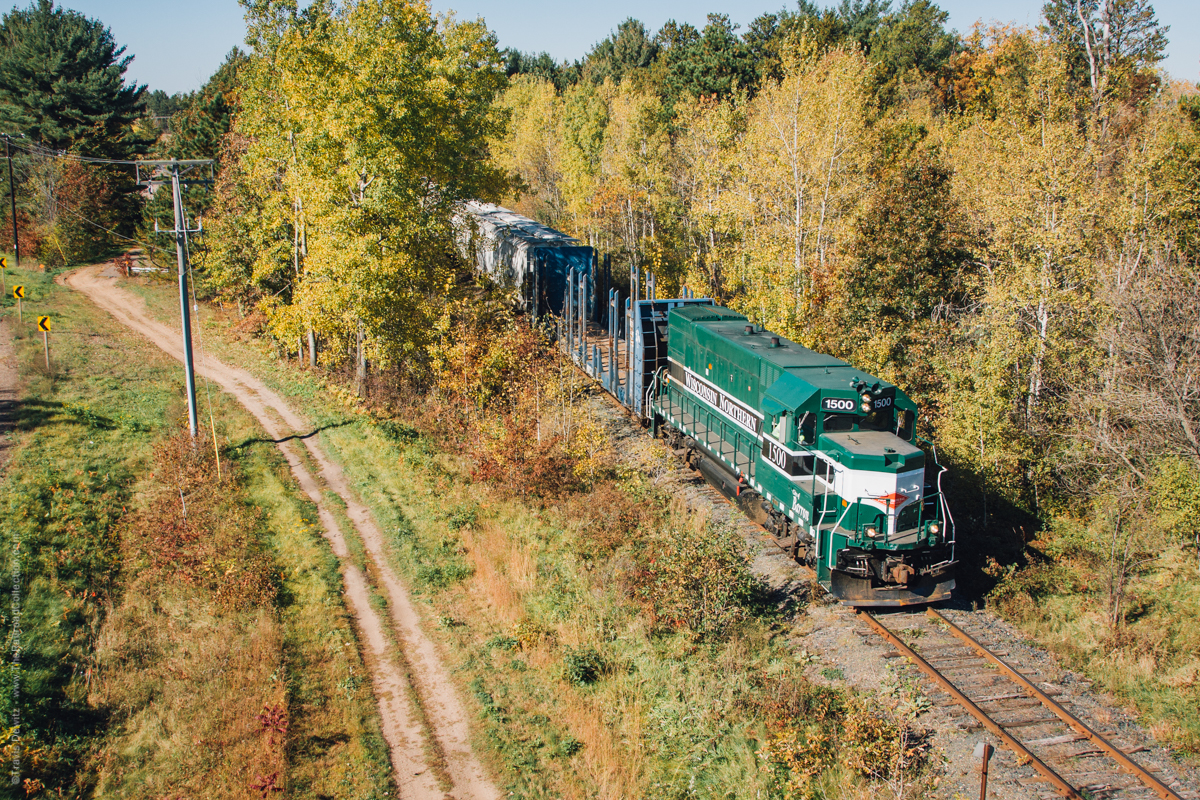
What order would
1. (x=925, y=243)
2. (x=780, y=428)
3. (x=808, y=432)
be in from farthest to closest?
(x=925, y=243) → (x=780, y=428) → (x=808, y=432)

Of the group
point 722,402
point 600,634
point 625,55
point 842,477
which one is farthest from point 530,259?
point 625,55

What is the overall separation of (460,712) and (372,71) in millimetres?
20738

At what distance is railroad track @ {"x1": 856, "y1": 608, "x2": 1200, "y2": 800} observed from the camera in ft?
37.1

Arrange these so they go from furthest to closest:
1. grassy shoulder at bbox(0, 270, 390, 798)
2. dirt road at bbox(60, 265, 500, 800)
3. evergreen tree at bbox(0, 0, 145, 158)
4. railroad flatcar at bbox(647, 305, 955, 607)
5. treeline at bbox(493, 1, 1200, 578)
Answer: evergreen tree at bbox(0, 0, 145, 158)
treeline at bbox(493, 1, 1200, 578)
railroad flatcar at bbox(647, 305, 955, 607)
grassy shoulder at bbox(0, 270, 390, 798)
dirt road at bbox(60, 265, 500, 800)

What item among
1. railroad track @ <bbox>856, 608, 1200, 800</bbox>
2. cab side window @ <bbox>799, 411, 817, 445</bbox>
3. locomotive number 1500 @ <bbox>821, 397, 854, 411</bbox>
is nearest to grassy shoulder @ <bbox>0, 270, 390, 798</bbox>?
railroad track @ <bbox>856, 608, 1200, 800</bbox>

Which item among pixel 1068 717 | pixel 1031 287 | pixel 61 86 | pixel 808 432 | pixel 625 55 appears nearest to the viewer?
pixel 1068 717

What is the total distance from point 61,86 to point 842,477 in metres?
67.7

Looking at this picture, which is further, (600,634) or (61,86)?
(61,86)

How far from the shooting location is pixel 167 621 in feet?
57.2

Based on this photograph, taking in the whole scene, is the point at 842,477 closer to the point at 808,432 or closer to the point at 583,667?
the point at 808,432

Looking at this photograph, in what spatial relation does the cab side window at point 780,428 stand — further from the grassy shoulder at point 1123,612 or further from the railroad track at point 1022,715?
the grassy shoulder at point 1123,612

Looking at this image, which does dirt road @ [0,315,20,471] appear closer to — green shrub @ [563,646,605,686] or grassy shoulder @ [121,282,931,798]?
grassy shoulder @ [121,282,931,798]

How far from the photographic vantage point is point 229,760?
1306 centimetres

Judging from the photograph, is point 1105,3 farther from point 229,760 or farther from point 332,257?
point 229,760
